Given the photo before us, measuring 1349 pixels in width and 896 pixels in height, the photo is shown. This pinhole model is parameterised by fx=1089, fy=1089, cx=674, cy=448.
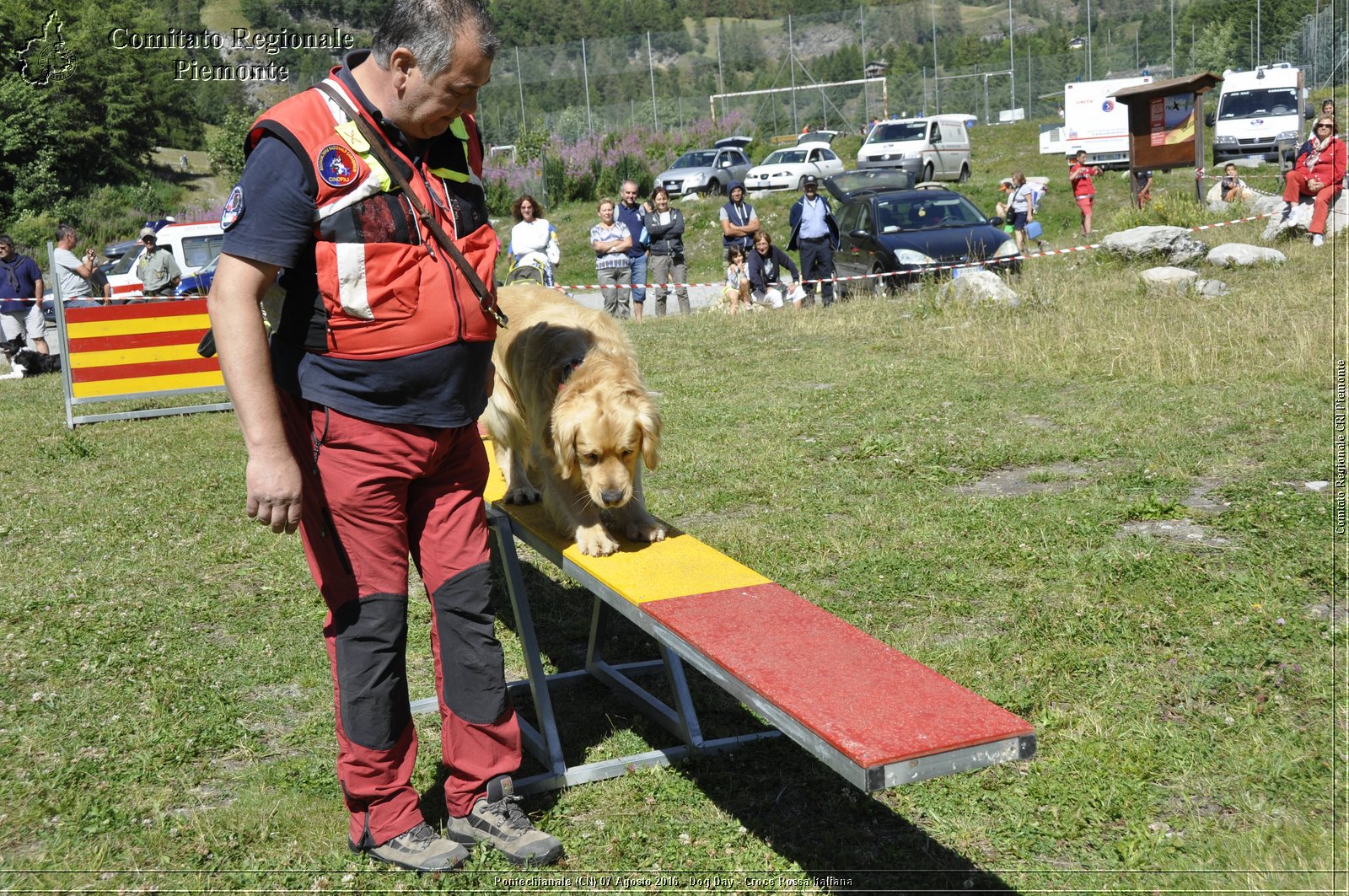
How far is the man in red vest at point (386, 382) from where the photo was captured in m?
2.97

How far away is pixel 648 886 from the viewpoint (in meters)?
3.42

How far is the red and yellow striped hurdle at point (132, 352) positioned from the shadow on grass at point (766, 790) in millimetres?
8005

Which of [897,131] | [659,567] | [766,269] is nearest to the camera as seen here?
[659,567]

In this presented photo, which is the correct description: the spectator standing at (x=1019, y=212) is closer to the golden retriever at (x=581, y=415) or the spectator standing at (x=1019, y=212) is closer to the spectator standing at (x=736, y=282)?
the spectator standing at (x=736, y=282)

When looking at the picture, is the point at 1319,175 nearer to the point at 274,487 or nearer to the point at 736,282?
the point at 736,282

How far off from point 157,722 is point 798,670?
3.04 metres

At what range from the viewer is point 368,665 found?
3.27 m

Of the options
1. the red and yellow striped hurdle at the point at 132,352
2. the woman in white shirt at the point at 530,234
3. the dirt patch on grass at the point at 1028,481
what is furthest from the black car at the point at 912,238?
the red and yellow striped hurdle at the point at 132,352

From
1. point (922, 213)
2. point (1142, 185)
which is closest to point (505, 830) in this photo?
point (922, 213)

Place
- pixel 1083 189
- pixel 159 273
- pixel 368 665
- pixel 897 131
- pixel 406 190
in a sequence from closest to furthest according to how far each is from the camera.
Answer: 1. pixel 406 190
2. pixel 368 665
3. pixel 159 273
4. pixel 1083 189
5. pixel 897 131

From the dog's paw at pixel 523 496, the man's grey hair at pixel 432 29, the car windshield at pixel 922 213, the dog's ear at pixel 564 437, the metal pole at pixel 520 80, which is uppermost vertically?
the metal pole at pixel 520 80

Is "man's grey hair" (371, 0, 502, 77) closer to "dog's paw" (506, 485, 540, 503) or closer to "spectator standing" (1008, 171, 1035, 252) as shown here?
"dog's paw" (506, 485, 540, 503)

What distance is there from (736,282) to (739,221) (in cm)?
103

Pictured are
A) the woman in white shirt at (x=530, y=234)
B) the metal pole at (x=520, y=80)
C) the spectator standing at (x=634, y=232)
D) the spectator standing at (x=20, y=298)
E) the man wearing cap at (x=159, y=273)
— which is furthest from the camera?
the metal pole at (x=520, y=80)
